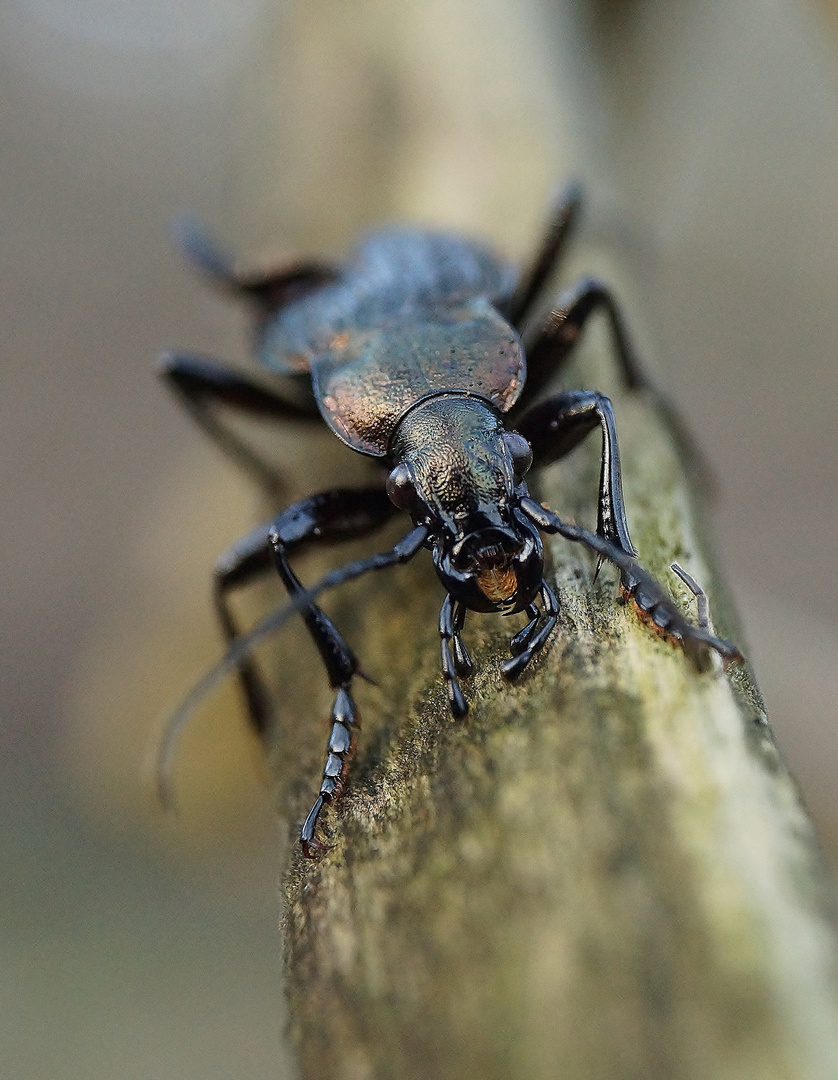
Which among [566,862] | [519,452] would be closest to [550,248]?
[519,452]

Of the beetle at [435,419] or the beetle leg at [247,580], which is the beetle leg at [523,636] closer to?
the beetle at [435,419]

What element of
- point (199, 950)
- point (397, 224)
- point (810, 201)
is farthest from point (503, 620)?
point (810, 201)

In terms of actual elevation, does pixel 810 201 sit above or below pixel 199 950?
above

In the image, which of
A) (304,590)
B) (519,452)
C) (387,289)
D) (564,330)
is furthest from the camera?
(387,289)

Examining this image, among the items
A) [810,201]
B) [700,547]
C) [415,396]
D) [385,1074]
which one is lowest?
[385,1074]

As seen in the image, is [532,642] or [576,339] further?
[576,339]

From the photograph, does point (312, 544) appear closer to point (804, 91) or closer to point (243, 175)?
point (243, 175)

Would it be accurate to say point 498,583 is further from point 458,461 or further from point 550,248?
point 550,248

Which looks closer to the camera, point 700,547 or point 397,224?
point 700,547
